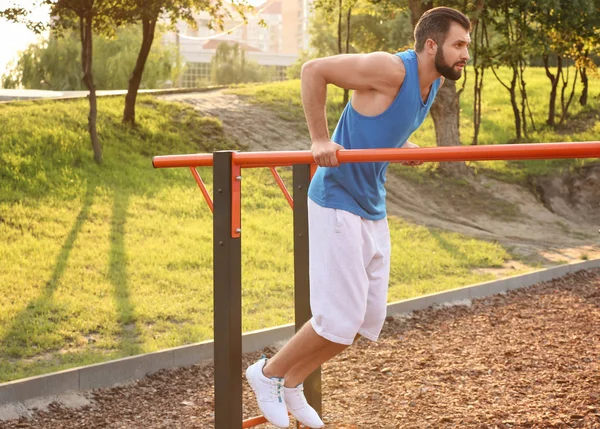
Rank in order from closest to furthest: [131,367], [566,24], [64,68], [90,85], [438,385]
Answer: [438,385], [131,367], [90,85], [566,24], [64,68]

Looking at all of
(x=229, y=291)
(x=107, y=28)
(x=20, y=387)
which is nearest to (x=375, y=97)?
(x=229, y=291)

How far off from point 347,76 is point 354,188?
44cm

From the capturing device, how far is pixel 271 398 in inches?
133

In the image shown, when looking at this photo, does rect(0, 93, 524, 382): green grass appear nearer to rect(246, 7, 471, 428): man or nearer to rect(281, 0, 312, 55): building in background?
rect(246, 7, 471, 428): man

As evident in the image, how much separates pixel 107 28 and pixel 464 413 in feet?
38.0

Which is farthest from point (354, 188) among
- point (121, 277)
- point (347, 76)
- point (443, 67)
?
point (121, 277)

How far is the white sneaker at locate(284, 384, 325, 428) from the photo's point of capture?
3.41m

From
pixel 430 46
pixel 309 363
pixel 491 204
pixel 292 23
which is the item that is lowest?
pixel 491 204

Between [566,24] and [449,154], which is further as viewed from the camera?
[566,24]

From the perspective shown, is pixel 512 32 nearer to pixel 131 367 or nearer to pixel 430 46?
pixel 131 367

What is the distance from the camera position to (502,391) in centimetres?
482

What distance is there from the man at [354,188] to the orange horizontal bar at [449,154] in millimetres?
118

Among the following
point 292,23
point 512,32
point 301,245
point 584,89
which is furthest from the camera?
point 292,23

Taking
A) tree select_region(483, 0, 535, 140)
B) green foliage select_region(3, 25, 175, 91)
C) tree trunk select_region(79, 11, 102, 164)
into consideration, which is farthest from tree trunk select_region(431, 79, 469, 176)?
green foliage select_region(3, 25, 175, 91)
